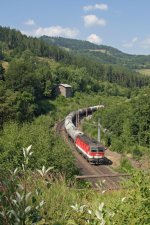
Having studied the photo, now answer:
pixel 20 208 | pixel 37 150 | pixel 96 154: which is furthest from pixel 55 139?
pixel 20 208

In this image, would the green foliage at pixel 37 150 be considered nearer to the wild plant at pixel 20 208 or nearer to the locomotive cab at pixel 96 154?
the locomotive cab at pixel 96 154

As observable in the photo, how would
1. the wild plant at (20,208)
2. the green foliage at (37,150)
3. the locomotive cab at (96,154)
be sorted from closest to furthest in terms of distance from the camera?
the wild plant at (20,208) < the green foliage at (37,150) < the locomotive cab at (96,154)

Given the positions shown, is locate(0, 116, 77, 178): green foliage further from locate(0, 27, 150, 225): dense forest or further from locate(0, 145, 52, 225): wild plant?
locate(0, 145, 52, 225): wild plant

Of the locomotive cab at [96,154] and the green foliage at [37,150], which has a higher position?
the green foliage at [37,150]

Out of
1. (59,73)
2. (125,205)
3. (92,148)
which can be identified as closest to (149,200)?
(125,205)

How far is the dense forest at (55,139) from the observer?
4.15 metres

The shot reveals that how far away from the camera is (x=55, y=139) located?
33.8 meters

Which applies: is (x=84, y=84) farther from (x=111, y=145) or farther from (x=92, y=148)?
(x=92, y=148)

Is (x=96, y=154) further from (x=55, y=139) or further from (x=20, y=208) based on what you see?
(x=20, y=208)

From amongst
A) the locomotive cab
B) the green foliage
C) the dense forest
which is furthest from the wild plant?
the locomotive cab

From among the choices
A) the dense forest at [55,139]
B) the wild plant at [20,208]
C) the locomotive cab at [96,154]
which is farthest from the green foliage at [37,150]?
the wild plant at [20,208]

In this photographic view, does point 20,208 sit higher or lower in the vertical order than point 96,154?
higher

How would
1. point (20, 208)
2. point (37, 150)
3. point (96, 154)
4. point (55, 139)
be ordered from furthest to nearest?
point (96, 154) < point (55, 139) < point (37, 150) < point (20, 208)

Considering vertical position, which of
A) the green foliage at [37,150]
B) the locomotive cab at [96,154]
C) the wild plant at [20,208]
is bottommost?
the locomotive cab at [96,154]
